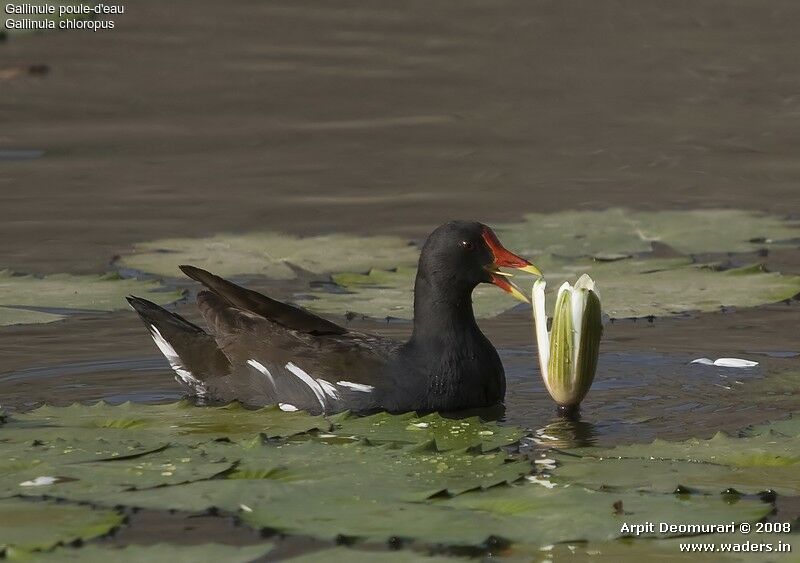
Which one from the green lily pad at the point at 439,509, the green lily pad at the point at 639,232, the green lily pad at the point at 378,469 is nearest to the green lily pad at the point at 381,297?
the green lily pad at the point at 639,232

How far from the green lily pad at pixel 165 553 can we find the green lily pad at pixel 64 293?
112 inches

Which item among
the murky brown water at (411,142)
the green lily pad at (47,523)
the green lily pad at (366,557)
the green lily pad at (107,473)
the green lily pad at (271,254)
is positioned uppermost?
the murky brown water at (411,142)

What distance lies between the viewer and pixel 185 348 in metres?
6.11

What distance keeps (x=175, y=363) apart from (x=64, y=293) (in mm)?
1007

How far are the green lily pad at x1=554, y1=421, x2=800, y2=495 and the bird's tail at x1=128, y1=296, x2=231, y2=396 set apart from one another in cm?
161

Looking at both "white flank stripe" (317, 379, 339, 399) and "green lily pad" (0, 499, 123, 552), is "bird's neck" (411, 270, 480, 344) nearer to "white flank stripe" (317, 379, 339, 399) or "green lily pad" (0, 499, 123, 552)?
"white flank stripe" (317, 379, 339, 399)

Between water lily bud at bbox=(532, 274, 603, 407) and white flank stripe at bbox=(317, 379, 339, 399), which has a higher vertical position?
water lily bud at bbox=(532, 274, 603, 407)

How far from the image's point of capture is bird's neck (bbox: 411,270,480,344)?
5938 millimetres

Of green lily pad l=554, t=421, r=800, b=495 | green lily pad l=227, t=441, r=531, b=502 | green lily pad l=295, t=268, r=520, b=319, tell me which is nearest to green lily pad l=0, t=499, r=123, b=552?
green lily pad l=227, t=441, r=531, b=502

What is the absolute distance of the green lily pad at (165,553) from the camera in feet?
12.2

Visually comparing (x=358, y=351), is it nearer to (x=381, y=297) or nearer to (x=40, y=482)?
(x=381, y=297)

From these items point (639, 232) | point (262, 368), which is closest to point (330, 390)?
point (262, 368)

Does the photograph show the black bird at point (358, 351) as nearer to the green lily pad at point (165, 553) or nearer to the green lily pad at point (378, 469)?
the green lily pad at point (378, 469)

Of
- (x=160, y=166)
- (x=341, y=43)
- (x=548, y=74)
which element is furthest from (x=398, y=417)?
(x=341, y=43)
